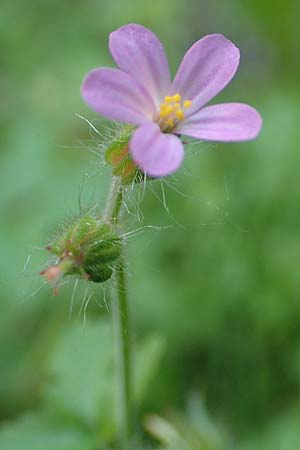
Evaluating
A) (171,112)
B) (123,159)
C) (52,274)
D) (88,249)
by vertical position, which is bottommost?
(52,274)

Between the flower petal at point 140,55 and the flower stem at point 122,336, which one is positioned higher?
the flower petal at point 140,55

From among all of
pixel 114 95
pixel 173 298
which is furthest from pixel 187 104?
pixel 173 298

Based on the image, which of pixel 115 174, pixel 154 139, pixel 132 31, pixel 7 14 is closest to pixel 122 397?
pixel 115 174

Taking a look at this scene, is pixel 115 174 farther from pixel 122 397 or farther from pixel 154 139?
pixel 122 397

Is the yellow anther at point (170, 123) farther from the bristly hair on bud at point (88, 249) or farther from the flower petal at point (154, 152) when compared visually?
the bristly hair on bud at point (88, 249)

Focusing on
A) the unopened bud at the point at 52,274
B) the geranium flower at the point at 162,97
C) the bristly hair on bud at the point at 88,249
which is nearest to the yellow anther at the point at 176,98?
the geranium flower at the point at 162,97

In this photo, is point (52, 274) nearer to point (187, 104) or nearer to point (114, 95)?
point (114, 95)

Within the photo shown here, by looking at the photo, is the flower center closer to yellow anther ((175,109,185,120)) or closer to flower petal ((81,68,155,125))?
yellow anther ((175,109,185,120))
